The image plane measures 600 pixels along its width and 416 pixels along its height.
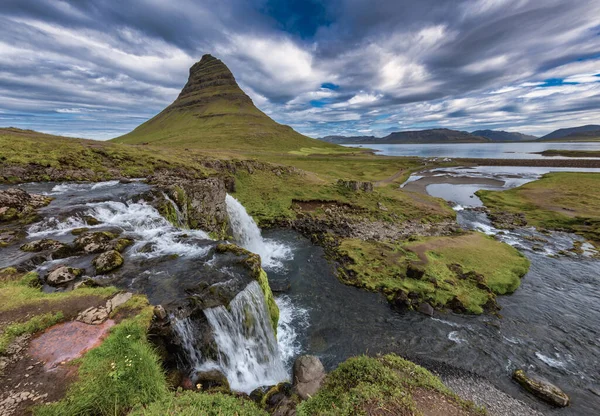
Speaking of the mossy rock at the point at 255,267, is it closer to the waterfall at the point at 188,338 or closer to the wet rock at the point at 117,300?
the waterfall at the point at 188,338

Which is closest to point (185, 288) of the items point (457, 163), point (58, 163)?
point (58, 163)

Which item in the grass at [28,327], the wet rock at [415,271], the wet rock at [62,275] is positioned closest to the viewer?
the grass at [28,327]

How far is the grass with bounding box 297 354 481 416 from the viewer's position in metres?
7.89

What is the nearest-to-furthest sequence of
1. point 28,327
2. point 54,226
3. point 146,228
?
1. point 28,327
2. point 54,226
3. point 146,228

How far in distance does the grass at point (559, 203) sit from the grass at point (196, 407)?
60.4 metres

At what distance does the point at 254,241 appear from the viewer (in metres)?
Answer: 36.6

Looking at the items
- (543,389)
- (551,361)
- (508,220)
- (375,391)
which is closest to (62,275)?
(375,391)

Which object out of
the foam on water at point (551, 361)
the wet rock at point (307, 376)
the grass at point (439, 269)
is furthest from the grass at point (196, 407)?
the foam on water at point (551, 361)

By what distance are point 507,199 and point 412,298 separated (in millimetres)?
65699

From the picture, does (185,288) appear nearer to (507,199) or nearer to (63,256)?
(63,256)

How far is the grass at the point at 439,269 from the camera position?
946 inches

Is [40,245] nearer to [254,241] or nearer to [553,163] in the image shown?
[254,241]

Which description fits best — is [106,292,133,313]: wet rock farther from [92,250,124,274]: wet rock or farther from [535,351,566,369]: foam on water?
[535,351,566,369]: foam on water

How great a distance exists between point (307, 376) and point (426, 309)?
14858 millimetres
